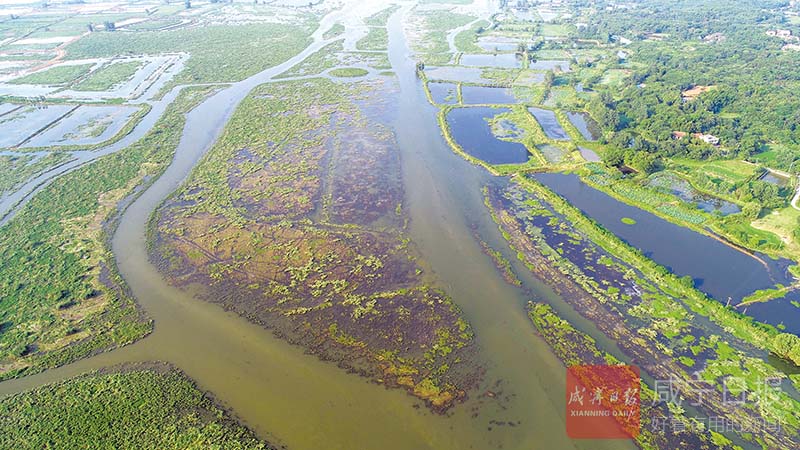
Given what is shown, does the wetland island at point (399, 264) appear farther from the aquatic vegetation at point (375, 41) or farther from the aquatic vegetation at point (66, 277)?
the aquatic vegetation at point (375, 41)

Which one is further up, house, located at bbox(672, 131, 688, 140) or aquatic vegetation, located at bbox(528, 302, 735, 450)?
house, located at bbox(672, 131, 688, 140)

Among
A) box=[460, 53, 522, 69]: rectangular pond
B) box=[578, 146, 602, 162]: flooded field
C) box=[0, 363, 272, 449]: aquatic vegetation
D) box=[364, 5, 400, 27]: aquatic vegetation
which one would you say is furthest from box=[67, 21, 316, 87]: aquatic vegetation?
box=[0, 363, 272, 449]: aquatic vegetation

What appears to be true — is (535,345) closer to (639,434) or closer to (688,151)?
(639,434)

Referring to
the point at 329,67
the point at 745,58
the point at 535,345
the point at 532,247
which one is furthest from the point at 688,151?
the point at 329,67

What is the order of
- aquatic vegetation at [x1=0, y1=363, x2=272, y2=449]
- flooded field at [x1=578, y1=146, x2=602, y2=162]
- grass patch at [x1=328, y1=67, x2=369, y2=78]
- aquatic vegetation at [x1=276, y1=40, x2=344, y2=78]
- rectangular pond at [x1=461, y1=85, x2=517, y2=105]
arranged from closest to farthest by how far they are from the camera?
aquatic vegetation at [x1=0, y1=363, x2=272, y2=449], flooded field at [x1=578, y1=146, x2=602, y2=162], rectangular pond at [x1=461, y1=85, x2=517, y2=105], grass patch at [x1=328, y1=67, x2=369, y2=78], aquatic vegetation at [x1=276, y1=40, x2=344, y2=78]

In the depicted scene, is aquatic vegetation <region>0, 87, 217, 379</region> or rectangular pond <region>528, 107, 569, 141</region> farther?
rectangular pond <region>528, 107, 569, 141</region>

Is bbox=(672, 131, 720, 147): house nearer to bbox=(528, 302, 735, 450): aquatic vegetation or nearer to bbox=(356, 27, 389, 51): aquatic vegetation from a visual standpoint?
bbox=(528, 302, 735, 450): aquatic vegetation
